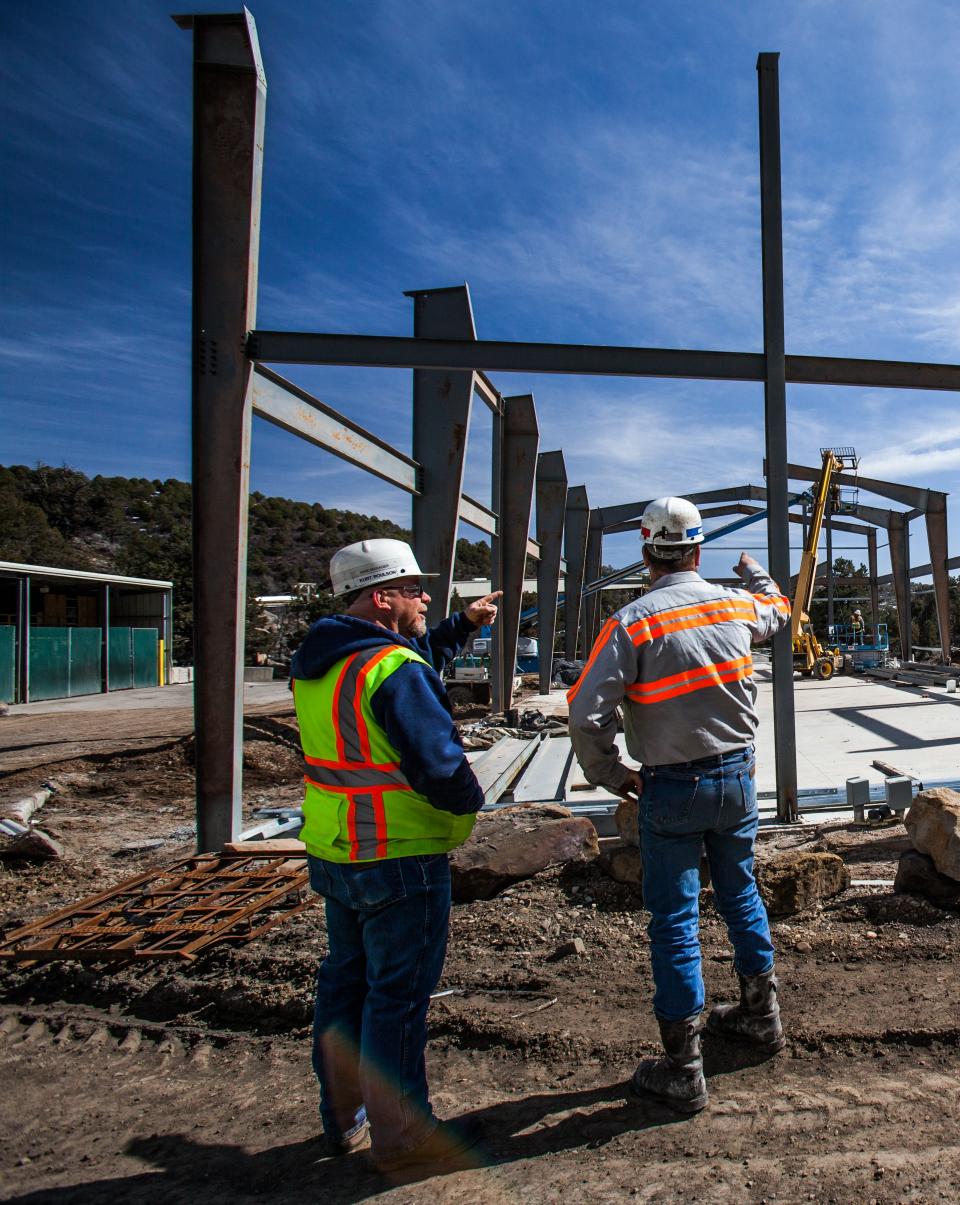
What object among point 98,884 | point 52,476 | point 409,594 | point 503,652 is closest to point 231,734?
point 98,884

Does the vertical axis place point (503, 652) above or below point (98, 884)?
above

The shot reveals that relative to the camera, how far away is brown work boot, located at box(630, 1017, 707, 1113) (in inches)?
99.7

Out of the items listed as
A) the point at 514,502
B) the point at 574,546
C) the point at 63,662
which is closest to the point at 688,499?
the point at 574,546

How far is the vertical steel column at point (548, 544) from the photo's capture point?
1797cm

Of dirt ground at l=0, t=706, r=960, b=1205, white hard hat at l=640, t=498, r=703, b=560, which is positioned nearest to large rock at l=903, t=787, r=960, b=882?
dirt ground at l=0, t=706, r=960, b=1205

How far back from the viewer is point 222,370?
17.7 feet

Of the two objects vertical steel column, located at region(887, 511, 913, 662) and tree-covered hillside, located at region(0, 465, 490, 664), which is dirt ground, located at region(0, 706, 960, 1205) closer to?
vertical steel column, located at region(887, 511, 913, 662)

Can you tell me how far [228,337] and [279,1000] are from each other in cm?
401

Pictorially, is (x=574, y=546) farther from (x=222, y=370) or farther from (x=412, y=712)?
(x=412, y=712)

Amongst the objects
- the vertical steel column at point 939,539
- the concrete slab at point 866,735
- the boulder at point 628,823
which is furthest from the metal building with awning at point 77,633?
the vertical steel column at point 939,539

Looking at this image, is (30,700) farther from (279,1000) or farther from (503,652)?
(279,1000)

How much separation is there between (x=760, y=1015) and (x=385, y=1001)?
4.39ft

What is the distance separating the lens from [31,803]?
8.11 metres

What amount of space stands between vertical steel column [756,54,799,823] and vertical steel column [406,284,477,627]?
3.82 meters
